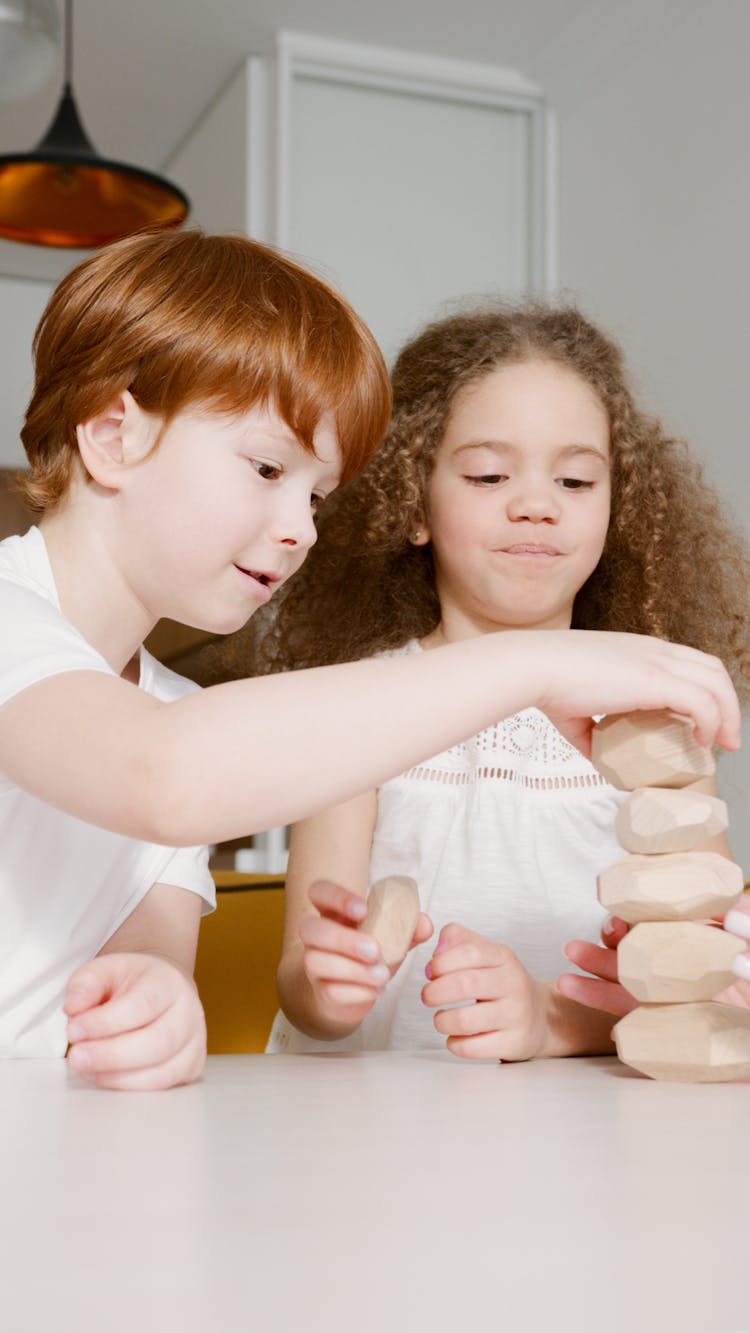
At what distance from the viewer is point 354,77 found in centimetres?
353

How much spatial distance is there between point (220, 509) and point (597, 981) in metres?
0.36

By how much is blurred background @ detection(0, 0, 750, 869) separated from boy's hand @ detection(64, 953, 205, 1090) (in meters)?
2.34

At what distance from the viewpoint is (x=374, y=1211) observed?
1.27 ft

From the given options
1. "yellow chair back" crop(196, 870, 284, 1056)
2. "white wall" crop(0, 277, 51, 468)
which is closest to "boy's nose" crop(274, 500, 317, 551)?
"yellow chair back" crop(196, 870, 284, 1056)

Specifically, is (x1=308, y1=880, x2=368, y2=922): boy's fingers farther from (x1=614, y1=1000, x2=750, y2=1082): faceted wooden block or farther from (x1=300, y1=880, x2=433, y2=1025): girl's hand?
(x1=614, y1=1000, x2=750, y2=1082): faceted wooden block

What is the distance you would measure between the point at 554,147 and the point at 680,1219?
361cm

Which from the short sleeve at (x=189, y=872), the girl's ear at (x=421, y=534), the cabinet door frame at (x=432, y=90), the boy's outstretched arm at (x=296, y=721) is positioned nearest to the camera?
the boy's outstretched arm at (x=296, y=721)

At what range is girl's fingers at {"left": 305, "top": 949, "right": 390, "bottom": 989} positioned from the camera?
2.44 ft

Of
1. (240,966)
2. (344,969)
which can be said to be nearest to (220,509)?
(344,969)

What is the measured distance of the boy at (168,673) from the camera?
2.04 feet

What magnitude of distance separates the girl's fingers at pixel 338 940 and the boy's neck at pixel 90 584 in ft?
0.88

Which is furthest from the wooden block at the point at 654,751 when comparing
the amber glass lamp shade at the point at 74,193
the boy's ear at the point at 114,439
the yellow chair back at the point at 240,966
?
the amber glass lamp shade at the point at 74,193

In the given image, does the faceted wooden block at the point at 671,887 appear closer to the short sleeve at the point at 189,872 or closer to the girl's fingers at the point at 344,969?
the girl's fingers at the point at 344,969

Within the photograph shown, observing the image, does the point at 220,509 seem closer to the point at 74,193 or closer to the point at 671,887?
the point at 671,887
